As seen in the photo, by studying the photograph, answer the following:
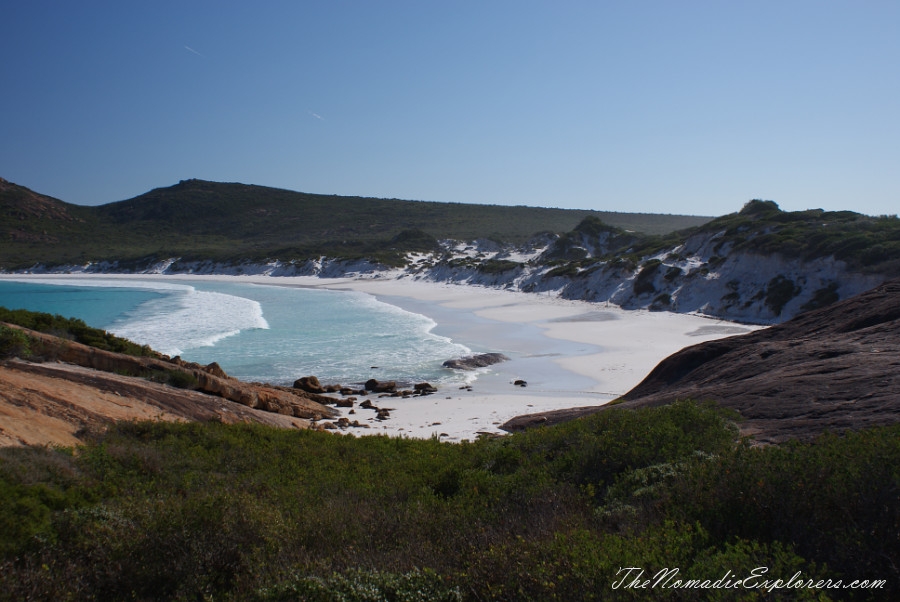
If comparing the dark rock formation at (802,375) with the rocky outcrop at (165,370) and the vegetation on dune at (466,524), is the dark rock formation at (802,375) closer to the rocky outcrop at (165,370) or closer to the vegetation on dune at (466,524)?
the vegetation on dune at (466,524)

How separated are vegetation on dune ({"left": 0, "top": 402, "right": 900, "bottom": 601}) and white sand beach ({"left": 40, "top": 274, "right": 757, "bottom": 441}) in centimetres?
510

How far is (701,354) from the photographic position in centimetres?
1141

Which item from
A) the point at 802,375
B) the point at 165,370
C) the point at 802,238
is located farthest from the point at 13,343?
the point at 802,238

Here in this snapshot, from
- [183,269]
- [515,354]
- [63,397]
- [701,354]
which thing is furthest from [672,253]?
[183,269]

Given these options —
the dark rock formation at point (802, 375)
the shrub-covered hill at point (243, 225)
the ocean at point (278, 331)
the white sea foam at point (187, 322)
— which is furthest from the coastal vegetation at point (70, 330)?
the shrub-covered hill at point (243, 225)

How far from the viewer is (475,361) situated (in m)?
18.5

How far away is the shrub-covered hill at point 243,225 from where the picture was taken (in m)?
78.3

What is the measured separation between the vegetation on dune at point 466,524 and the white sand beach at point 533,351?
16.7ft

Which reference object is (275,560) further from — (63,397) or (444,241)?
(444,241)

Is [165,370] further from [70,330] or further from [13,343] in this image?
[13,343]

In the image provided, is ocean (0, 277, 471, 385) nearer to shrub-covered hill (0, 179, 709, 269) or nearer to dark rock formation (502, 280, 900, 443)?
dark rock formation (502, 280, 900, 443)

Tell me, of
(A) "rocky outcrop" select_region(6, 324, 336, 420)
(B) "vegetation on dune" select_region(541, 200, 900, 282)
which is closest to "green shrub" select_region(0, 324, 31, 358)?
(A) "rocky outcrop" select_region(6, 324, 336, 420)

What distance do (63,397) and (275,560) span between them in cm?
567

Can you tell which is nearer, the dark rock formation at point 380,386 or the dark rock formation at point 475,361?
the dark rock formation at point 380,386
